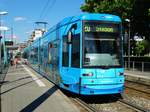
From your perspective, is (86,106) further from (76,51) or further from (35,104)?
(76,51)

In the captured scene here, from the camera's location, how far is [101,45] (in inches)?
537

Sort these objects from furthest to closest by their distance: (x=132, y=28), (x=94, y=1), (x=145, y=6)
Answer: (x=94, y=1)
(x=132, y=28)
(x=145, y=6)

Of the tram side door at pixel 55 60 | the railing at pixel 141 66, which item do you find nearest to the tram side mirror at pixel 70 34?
the tram side door at pixel 55 60

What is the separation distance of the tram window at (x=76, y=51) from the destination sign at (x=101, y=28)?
0.48 meters

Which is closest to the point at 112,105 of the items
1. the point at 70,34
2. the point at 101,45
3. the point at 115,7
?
the point at 101,45

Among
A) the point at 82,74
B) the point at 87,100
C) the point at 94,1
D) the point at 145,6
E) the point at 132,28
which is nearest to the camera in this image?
the point at 82,74

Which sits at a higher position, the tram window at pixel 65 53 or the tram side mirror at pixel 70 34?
the tram side mirror at pixel 70 34

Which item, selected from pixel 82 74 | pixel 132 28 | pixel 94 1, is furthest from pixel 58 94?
pixel 94 1

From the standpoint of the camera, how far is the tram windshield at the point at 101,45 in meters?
13.5

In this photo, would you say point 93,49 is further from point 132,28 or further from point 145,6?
point 132,28

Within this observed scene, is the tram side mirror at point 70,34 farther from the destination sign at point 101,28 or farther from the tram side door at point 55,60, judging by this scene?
the tram side door at point 55,60

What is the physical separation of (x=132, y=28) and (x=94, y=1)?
6.28 meters

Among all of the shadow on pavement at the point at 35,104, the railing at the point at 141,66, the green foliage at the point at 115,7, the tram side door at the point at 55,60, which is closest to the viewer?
the shadow on pavement at the point at 35,104

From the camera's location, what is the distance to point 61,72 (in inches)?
626
